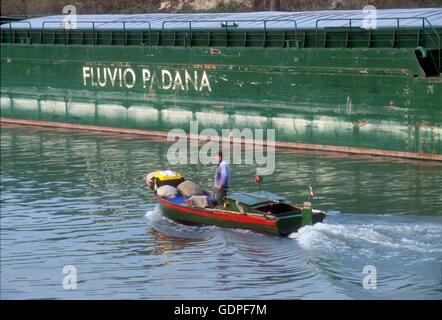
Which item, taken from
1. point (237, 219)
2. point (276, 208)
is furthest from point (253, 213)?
point (276, 208)

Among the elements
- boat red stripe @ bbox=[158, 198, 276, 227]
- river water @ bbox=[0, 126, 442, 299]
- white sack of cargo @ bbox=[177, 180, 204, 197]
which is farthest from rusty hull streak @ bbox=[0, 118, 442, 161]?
boat red stripe @ bbox=[158, 198, 276, 227]

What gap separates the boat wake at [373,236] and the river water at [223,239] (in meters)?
0.03

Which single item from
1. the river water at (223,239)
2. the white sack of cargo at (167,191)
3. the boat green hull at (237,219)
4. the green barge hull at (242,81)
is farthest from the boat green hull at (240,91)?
the boat green hull at (237,219)

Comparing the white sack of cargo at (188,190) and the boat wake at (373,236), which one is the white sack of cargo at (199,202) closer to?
the white sack of cargo at (188,190)

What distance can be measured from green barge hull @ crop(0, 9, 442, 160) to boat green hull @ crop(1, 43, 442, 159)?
0.16 ft

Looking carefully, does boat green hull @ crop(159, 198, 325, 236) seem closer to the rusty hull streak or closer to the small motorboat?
the small motorboat

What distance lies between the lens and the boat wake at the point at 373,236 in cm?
2433

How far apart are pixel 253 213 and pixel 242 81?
677 inches

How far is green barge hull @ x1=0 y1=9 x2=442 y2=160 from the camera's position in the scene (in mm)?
37781

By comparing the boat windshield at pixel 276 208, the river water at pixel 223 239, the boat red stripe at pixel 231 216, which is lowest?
the river water at pixel 223 239

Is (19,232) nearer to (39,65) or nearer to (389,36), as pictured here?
(389,36)

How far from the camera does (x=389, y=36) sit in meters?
38.9

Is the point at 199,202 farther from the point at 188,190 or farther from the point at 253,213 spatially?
the point at 253,213
